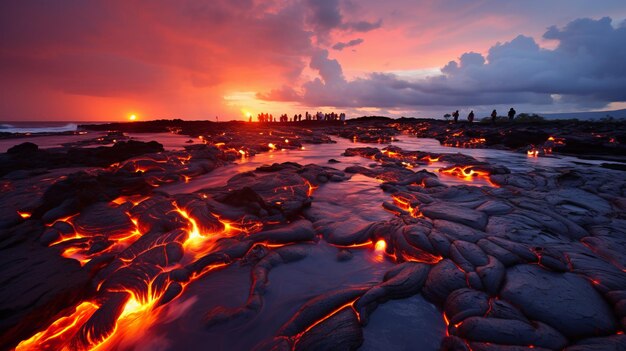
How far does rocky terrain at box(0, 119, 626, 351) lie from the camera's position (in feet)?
9.26

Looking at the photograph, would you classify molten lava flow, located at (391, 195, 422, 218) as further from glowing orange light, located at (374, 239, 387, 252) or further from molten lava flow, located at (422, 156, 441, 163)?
molten lava flow, located at (422, 156, 441, 163)

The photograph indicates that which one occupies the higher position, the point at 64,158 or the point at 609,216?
the point at 64,158

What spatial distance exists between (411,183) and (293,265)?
6.55 metres

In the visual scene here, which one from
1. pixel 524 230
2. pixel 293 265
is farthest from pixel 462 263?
pixel 293 265

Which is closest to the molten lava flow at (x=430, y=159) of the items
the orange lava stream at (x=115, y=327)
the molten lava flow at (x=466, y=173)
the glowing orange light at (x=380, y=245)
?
the molten lava flow at (x=466, y=173)

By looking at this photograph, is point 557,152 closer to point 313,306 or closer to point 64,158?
point 313,306

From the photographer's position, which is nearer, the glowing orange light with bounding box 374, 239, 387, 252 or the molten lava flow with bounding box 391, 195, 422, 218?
the glowing orange light with bounding box 374, 239, 387, 252

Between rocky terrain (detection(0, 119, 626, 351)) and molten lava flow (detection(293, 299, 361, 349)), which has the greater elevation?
rocky terrain (detection(0, 119, 626, 351))

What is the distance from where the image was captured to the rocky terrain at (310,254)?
2.82 metres

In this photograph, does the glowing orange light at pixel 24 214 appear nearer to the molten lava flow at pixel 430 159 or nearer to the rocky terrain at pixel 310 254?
the rocky terrain at pixel 310 254

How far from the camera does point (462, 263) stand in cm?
381

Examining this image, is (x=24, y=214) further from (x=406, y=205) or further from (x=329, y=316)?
(x=406, y=205)

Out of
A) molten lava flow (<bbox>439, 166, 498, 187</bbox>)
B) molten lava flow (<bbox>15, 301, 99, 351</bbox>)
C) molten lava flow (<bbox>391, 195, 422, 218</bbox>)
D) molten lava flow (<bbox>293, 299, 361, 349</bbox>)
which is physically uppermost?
molten lava flow (<bbox>439, 166, 498, 187</bbox>)

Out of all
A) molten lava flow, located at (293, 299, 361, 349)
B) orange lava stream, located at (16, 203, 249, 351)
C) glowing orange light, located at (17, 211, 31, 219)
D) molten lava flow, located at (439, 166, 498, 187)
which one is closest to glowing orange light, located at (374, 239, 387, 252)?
molten lava flow, located at (293, 299, 361, 349)
